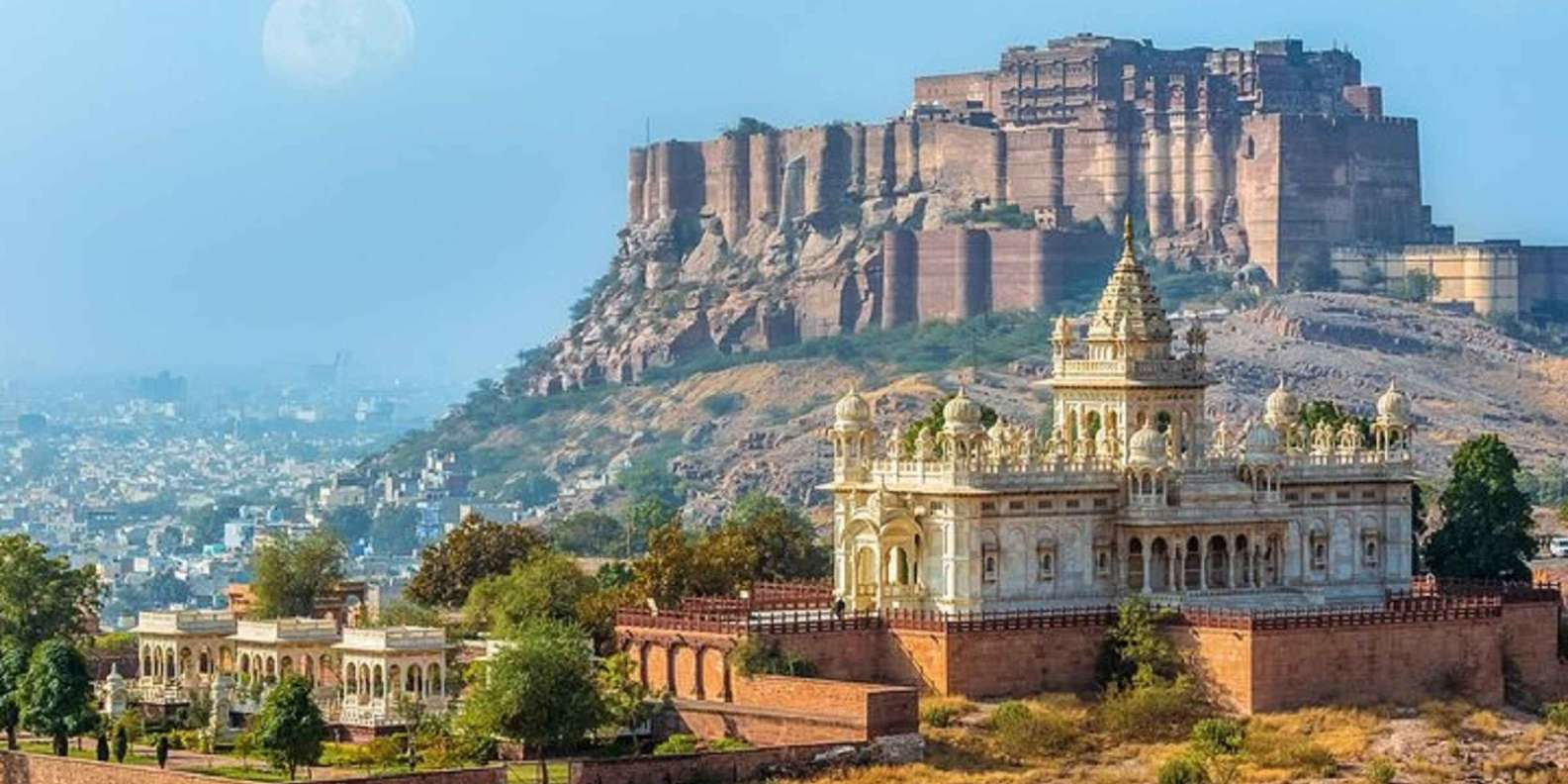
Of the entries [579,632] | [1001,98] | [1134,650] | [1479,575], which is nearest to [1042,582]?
[1134,650]

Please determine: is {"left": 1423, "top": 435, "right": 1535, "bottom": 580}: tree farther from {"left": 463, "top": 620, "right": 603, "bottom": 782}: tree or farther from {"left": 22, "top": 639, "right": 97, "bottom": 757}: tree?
{"left": 22, "top": 639, "right": 97, "bottom": 757}: tree

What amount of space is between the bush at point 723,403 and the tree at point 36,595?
7638 centimetres

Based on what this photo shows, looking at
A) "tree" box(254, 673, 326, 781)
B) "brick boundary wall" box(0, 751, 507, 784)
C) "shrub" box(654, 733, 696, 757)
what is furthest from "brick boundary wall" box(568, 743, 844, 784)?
"tree" box(254, 673, 326, 781)

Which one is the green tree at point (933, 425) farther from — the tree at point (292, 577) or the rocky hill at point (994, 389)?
the rocky hill at point (994, 389)

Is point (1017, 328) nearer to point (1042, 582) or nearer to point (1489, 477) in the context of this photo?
point (1489, 477)

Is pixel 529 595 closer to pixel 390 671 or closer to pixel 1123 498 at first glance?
pixel 390 671

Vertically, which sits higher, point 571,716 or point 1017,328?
point 1017,328

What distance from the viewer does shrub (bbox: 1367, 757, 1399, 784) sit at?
68500 mm

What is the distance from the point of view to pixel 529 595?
259ft

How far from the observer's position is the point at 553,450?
170 m

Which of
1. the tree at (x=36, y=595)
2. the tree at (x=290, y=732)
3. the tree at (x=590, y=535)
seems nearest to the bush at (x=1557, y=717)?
the tree at (x=290, y=732)

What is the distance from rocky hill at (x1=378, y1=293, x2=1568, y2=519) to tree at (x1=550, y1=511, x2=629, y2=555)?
31.3ft

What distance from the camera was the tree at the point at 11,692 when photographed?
71.9m

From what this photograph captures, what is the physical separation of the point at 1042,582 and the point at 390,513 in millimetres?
103984
